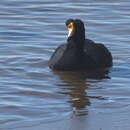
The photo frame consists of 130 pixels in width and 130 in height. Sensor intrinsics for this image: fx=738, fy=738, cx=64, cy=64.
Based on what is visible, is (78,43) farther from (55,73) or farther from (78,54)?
(55,73)

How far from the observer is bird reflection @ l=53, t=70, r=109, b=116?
9.94m

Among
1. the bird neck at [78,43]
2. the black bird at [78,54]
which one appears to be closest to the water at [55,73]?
the black bird at [78,54]

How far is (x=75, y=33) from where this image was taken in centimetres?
1228

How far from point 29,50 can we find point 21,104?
332 centimetres

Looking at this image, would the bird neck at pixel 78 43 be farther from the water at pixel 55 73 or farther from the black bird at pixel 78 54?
the water at pixel 55 73

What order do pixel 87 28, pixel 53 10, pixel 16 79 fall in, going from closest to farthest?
pixel 16 79, pixel 87 28, pixel 53 10

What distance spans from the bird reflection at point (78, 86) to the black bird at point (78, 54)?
6.3 inches

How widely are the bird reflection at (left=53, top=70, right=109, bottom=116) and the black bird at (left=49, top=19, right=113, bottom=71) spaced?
0.16 m

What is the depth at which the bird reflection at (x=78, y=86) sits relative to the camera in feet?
32.6

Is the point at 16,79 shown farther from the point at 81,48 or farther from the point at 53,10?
the point at 53,10

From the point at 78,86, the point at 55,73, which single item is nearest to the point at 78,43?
the point at 55,73

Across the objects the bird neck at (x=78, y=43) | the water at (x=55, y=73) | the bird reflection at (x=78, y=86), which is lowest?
the bird reflection at (x=78, y=86)

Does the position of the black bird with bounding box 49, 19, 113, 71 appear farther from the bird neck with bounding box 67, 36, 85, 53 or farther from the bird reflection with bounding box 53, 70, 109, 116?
the bird reflection with bounding box 53, 70, 109, 116

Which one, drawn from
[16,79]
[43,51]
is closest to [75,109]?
[16,79]
